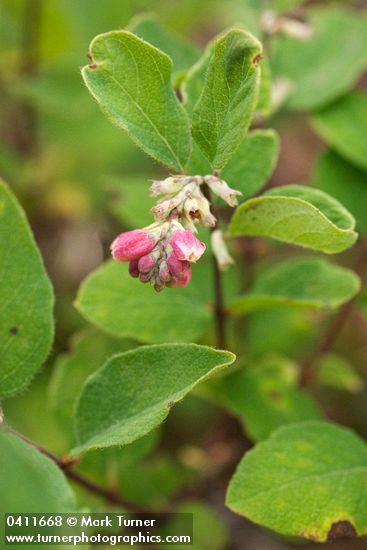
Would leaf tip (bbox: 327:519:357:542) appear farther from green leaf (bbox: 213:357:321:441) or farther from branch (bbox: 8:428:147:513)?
branch (bbox: 8:428:147:513)

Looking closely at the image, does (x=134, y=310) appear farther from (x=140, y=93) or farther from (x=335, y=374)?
(x=335, y=374)

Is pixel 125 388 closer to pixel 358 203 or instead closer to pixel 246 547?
pixel 358 203

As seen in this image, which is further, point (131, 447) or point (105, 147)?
point (105, 147)

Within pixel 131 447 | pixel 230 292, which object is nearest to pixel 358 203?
pixel 230 292

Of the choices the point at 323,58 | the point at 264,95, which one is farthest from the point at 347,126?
the point at 264,95

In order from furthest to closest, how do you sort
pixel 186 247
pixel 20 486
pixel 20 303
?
1. pixel 20 303
2. pixel 186 247
3. pixel 20 486

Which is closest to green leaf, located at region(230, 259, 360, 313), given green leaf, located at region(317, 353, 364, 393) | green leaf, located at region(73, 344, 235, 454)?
green leaf, located at region(73, 344, 235, 454)
